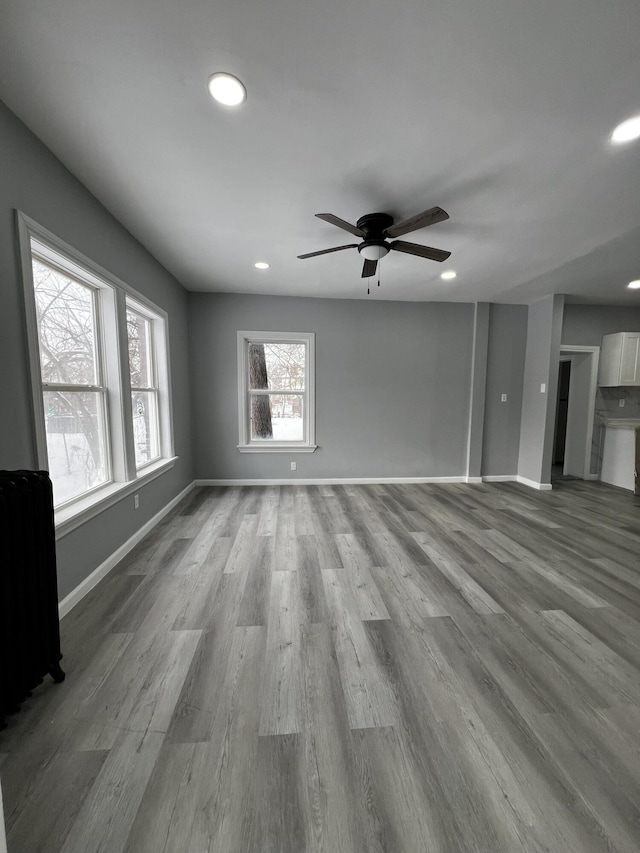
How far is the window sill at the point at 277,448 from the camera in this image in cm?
455

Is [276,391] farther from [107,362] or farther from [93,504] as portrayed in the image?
[93,504]

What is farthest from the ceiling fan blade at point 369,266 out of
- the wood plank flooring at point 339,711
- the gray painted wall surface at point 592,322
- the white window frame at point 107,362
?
the gray painted wall surface at point 592,322

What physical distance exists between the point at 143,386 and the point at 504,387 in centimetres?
488

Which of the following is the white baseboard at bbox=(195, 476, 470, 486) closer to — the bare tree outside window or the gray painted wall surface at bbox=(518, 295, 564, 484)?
the bare tree outside window

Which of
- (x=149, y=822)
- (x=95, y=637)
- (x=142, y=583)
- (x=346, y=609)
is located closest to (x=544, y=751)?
(x=346, y=609)

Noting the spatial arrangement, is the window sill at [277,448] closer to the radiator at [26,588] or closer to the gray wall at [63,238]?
the gray wall at [63,238]

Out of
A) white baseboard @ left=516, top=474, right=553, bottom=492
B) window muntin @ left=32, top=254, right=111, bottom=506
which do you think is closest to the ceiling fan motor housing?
window muntin @ left=32, top=254, right=111, bottom=506

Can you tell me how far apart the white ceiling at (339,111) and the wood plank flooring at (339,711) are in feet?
8.59

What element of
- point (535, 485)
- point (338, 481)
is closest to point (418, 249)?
point (338, 481)

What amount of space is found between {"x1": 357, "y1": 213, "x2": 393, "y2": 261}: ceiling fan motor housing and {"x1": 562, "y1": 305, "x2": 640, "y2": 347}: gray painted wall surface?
4.05 meters

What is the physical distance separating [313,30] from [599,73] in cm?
119

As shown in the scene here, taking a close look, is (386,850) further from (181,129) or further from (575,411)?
(575,411)

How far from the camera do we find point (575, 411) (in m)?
5.19

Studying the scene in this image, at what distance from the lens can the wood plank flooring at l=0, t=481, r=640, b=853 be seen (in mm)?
958
